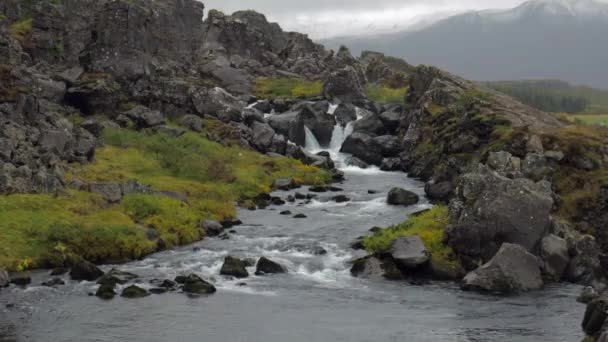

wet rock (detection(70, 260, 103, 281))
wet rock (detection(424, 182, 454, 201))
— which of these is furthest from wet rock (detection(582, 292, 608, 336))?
wet rock (detection(424, 182, 454, 201))

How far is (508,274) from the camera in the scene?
143 feet

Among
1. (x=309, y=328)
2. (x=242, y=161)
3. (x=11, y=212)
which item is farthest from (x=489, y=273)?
(x=242, y=161)

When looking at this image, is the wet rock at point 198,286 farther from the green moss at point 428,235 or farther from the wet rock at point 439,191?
the wet rock at point 439,191

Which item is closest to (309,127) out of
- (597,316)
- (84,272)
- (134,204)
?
(134,204)

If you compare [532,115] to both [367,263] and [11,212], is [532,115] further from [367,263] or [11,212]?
[11,212]

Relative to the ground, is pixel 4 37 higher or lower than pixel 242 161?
higher

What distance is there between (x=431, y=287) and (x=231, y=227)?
21.6 m

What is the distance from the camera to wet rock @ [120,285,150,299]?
1564 inches

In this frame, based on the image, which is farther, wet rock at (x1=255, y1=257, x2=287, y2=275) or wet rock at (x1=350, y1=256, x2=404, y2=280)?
wet rock at (x1=255, y1=257, x2=287, y2=275)

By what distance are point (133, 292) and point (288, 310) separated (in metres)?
8.76

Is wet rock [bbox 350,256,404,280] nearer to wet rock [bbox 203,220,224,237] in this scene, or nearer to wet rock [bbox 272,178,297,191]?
wet rock [bbox 203,220,224,237]

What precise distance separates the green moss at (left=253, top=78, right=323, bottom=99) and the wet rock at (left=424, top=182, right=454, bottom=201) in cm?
6843

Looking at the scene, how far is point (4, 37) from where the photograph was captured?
8144cm

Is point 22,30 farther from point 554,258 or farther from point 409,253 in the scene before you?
point 554,258
